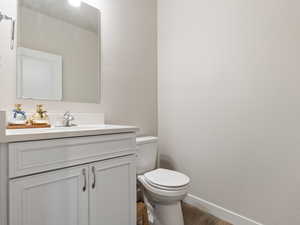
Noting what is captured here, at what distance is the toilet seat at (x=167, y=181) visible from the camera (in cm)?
130

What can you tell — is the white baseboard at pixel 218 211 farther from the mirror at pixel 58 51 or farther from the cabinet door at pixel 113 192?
the mirror at pixel 58 51

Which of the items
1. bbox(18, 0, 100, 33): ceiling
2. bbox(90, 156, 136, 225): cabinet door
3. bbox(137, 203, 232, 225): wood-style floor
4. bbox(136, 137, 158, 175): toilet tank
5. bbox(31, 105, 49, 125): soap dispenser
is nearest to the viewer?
bbox(90, 156, 136, 225): cabinet door

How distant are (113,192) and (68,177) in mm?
321

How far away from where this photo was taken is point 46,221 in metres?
0.83

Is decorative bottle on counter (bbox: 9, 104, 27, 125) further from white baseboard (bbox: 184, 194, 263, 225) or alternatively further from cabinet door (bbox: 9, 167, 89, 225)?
white baseboard (bbox: 184, 194, 263, 225)

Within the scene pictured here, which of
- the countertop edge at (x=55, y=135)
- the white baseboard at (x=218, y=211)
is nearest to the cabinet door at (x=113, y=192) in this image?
the countertop edge at (x=55, y=135)

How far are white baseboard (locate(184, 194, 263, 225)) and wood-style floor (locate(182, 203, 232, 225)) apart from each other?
0.13ft

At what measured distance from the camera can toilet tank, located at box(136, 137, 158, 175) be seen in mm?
1632

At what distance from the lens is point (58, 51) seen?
4.49ft

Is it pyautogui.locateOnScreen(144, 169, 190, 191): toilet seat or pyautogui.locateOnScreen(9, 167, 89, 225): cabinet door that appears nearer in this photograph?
pyautogui.locateOnScreen(9, 167, 89, 225): cabinet door

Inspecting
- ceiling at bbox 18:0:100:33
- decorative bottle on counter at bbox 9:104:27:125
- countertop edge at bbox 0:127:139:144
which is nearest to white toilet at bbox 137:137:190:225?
countertop edge at bbox 0:127:139:144

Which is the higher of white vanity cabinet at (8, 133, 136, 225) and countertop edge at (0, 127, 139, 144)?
countertop edge at (0, 127, 139, 144)

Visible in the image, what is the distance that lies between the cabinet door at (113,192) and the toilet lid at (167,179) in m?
0.24

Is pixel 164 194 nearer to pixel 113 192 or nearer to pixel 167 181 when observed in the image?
pixel 167 181
